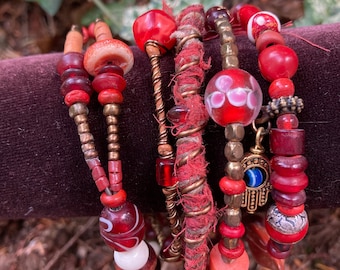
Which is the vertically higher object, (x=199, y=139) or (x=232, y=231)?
(x=199, y=139)

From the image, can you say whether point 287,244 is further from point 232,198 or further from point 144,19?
point 144,19

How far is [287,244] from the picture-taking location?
0.68 metres

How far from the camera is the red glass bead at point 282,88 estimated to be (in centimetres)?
63

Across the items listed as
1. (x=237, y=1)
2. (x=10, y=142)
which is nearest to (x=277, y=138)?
(x=10, y=142)

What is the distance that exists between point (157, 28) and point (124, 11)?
0.56 metres

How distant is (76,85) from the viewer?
0.65 metres

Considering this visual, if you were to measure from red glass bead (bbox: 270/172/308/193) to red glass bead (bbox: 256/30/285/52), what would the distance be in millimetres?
198

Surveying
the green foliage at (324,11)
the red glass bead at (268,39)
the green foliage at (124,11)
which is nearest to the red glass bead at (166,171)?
the red glass bead at (268,39)

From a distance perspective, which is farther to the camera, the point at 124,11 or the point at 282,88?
the point at 124,11

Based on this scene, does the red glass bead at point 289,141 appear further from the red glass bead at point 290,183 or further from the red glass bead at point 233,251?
the red glass bead at point 233,251

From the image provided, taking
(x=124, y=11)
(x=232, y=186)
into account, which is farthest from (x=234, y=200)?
(x=124, y=11)

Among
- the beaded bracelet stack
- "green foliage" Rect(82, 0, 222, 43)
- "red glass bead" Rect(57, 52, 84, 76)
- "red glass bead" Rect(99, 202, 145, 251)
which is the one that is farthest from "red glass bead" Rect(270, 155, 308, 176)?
"green foliage" Rect(82, 0, 222, 43)

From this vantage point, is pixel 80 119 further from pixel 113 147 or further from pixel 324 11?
pixel 324 11

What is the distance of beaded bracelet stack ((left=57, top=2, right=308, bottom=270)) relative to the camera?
2.02 ft
